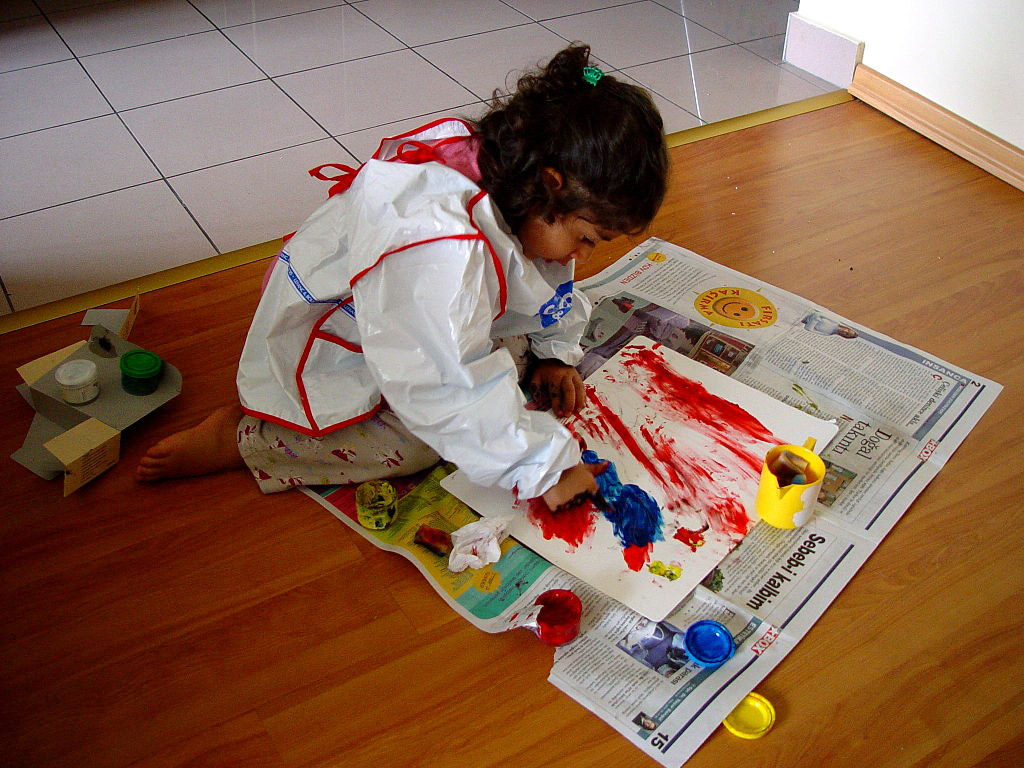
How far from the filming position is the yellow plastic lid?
3.01 ft

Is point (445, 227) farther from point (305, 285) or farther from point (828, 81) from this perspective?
point (828, 81)

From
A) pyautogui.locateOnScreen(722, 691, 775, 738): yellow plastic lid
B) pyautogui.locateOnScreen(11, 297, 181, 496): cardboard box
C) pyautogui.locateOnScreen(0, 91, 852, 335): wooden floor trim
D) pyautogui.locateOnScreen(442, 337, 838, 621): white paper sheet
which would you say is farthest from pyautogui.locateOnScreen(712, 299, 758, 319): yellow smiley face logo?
pyautogui.locateOnScreen(11, 297, 181, 496): cardboard box

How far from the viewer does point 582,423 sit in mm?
1232

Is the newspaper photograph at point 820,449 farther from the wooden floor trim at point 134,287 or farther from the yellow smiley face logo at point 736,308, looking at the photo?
the wooden floor trim at point 134,287

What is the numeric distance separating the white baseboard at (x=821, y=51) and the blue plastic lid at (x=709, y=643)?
142 centimetres

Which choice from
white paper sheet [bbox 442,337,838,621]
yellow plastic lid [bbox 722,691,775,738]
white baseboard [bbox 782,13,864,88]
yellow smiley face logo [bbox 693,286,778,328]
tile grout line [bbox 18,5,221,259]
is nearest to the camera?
yellow plastic lid [bbox 722,691,775,738]

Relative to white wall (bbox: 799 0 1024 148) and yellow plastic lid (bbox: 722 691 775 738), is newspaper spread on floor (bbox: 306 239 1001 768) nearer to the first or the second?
yellow plastic lid (bbox: 722 691 775 738)

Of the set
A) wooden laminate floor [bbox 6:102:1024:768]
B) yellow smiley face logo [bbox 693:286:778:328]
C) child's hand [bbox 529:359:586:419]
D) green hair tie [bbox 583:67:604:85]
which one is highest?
green hair tie [bbox 583:67:604:85]

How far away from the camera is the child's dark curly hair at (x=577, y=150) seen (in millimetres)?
945

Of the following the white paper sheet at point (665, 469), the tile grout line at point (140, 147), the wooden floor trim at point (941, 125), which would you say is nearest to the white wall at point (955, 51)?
the wooden floor trim at point (941, 125)

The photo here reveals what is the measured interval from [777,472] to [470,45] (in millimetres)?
1488

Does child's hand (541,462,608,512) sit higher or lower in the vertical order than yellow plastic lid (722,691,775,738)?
higher

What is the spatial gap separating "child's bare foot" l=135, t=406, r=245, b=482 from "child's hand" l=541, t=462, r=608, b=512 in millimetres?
395

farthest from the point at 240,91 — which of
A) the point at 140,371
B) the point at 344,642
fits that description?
the point at 344,642
